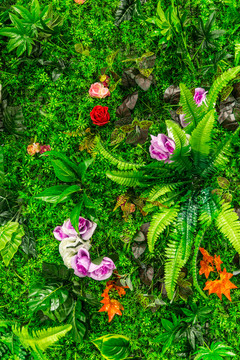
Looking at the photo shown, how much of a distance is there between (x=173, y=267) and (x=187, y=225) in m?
0.29

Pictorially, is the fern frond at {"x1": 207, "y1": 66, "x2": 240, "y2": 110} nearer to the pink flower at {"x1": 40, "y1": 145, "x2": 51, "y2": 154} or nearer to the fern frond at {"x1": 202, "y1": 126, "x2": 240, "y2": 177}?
the fern frond at {"x1": 202, "y1": 126, "x2": 240, "y2": 177}

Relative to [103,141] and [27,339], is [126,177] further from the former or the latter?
[27,339]

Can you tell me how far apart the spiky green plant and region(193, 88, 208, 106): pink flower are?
205mm

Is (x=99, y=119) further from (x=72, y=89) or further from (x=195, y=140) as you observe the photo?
(x=195, y=140)

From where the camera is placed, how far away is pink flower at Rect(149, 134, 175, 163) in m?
2.12

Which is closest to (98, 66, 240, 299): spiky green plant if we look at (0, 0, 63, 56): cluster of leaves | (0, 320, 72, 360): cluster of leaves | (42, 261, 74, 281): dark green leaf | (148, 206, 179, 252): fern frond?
(148, 206, 179, 252): fern frond

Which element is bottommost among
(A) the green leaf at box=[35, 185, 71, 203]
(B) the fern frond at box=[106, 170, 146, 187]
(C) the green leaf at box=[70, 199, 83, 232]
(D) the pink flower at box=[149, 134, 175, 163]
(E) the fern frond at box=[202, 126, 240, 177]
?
(C) the green leaf at box=[70, 199, 83, 232]

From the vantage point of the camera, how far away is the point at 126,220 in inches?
90.1

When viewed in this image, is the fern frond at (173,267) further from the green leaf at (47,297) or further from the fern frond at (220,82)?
the fern frond at (220,82)

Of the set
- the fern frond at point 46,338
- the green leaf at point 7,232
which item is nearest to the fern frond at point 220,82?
the green leaf at point 7,232

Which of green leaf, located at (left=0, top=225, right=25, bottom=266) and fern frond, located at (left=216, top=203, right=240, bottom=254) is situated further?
green leaf, located at (left=0, top=225, right=25, bottom=266)

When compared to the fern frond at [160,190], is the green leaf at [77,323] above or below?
below

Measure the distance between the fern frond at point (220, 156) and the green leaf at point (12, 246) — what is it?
1401 millimetres

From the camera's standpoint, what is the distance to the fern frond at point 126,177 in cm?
195
